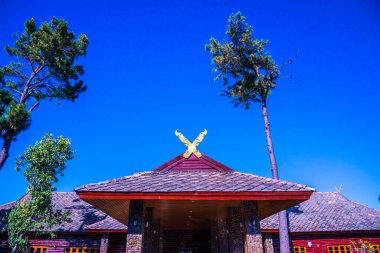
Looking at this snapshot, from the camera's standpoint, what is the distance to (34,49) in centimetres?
1750

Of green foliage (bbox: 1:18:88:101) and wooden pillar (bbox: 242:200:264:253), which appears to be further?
green foliage (bbox: 1:18:88:101)

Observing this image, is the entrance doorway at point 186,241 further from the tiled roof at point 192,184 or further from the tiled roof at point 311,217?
the tiled roof at point 192,184

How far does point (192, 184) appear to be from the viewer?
8281mm

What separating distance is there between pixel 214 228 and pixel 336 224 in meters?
9.12

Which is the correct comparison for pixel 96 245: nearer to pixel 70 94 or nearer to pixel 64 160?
pixel 64 160

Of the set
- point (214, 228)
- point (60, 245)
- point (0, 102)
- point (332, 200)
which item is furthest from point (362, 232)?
point (0, 102)

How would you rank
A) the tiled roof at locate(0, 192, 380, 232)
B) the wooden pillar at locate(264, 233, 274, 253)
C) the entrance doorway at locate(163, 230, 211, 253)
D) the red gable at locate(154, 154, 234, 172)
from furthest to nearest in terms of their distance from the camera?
the entrance doorway at locate(163, 230, 211, 253) → the tiled roof at locate(0, 192, 380, 232) → the wooden pillar at locate(264, 233, 274, 253) → the red gable at locate(154, 154, 234, 172)

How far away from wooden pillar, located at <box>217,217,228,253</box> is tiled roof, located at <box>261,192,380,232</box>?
511 cm

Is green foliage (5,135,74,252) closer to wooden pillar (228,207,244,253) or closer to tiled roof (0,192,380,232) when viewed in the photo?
tiled roof (0,192,380,232)

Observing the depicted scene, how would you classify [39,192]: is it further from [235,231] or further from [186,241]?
[235,231]

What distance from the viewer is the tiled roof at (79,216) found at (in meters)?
16.9

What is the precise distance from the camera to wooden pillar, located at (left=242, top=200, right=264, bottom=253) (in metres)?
7.54

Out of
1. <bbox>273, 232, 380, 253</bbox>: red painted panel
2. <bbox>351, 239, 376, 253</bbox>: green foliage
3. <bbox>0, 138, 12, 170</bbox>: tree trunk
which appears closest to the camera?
<bbox>351, 239, 376, 253</bbox>: green foliage

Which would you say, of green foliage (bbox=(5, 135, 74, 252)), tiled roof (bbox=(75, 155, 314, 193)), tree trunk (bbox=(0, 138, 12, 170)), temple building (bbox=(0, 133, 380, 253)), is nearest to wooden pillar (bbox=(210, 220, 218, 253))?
temple building (bbox=(0, 133, 380, 253))
